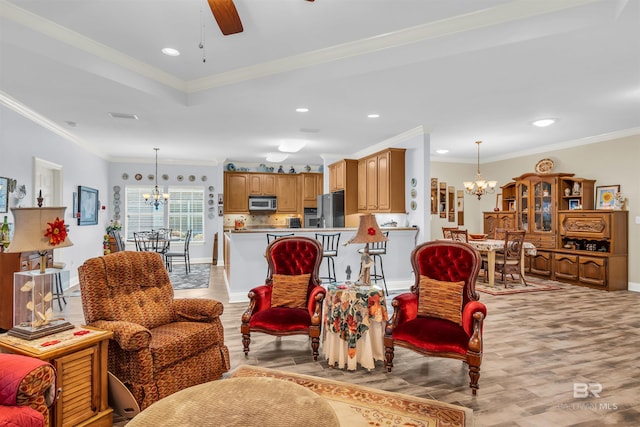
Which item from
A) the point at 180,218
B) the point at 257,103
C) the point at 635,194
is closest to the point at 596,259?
the point at 635,194

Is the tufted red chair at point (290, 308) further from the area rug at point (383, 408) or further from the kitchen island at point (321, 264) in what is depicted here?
the kitchen island at point (321, 264)

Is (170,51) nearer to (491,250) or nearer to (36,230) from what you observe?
(36,230)

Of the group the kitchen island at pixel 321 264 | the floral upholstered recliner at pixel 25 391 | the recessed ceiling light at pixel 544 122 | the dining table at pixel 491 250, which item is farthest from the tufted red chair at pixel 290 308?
the recessed ceiling light at pixel 544 122

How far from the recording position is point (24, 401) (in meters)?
1.55

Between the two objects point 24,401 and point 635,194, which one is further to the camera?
point 635,194

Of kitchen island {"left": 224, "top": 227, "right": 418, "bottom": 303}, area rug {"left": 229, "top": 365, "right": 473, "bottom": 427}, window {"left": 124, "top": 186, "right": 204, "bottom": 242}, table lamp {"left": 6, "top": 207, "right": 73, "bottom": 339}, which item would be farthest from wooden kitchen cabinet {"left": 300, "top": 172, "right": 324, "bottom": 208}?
table lamp {"left": 6, "top": 207, "right": 73, "bottom": 339}

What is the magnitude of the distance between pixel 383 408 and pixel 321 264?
340 centimetres

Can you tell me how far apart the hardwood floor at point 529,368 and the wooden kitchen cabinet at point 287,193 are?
16.6ft

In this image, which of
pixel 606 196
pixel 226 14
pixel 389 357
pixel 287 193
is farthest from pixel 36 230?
pixel 606 196

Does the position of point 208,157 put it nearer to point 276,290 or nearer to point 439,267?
point 276,290

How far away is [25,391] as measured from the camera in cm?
154

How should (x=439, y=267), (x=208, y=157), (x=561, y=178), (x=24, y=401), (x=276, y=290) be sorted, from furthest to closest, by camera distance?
(x=208, y=157)
(x=561, y=178)
(x=276, y=290)
(x=439, y=267)
(x=24, y=401)

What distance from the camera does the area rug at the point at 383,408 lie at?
85.7 inches

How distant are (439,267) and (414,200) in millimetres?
2920
